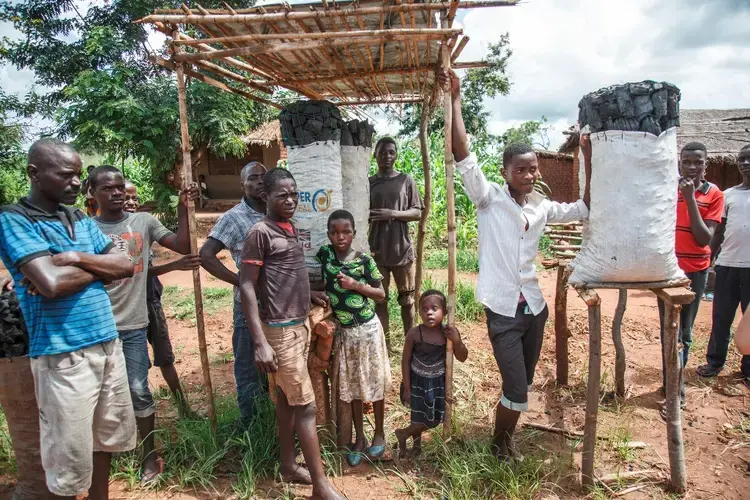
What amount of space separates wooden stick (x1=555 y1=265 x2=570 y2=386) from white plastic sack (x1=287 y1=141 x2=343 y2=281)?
5.89 ft

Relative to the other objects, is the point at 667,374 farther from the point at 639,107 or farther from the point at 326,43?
the point at 326,43

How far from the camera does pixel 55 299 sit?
2020 mm

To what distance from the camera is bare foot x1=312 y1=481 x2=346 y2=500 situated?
8.02 ft

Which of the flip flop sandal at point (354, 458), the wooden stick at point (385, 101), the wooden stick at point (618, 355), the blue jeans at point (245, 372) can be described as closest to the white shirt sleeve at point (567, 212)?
the wooden stick at point (618, 355)

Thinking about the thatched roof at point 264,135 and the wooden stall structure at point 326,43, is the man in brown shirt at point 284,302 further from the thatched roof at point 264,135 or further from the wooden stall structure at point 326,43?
the thatched roof at point 264,135

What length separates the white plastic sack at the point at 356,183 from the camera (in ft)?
10.8

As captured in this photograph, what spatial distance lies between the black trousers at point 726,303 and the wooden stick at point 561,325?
1.37m

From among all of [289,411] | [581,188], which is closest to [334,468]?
[289,411]

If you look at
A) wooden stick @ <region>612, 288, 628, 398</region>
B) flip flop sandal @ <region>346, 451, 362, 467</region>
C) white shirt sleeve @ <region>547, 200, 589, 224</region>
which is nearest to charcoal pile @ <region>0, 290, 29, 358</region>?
flip flop sandal @ <region>346, 451, 362, 467</region>

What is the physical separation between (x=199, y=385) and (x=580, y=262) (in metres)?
3.40

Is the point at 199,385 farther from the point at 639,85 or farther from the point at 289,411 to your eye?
the point at 639,85

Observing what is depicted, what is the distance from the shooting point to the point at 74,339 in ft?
6.70

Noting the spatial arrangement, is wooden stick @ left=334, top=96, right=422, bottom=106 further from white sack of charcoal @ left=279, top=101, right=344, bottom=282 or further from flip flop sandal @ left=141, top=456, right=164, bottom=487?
flip flop sandal @ left=141, top=456, right=164, bottom=487

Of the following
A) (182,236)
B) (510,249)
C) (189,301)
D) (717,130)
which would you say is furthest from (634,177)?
(717,130)
